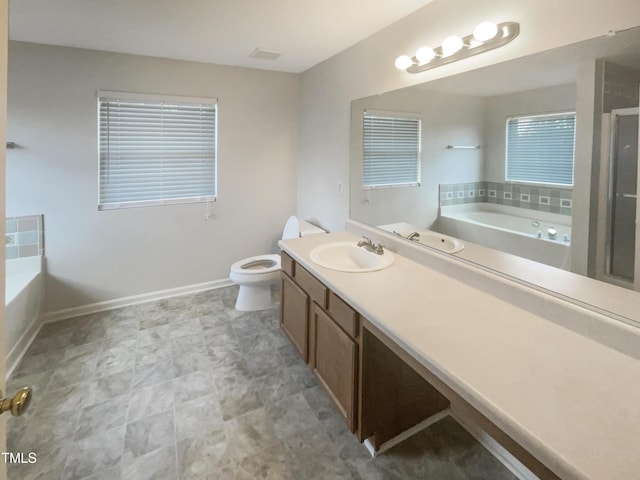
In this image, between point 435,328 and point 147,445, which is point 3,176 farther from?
point 147,445

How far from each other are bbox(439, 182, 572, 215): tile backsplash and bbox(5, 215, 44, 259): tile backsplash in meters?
3.16

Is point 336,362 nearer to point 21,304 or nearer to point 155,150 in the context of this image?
point 21,304

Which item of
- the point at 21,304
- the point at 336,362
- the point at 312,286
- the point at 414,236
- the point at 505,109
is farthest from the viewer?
the point at 21,304

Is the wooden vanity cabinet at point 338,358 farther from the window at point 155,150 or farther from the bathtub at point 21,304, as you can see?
the window at point 155,150

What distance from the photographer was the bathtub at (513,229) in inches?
57.7

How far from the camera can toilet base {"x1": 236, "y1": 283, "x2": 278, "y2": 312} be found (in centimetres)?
324

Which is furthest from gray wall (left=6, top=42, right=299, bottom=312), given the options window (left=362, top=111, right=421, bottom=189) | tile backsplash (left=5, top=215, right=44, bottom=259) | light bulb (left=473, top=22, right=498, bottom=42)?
light bulb (left=473, top=22, right=498, bottom=42)

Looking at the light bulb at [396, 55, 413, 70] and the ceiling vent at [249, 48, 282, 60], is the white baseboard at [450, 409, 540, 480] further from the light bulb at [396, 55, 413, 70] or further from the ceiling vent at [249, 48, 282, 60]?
the ceiling vent at [249, 48, 282, 60]

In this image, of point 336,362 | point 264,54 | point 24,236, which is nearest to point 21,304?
point 24,236

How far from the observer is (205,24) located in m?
2.35

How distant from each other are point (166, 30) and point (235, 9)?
69 centimetres

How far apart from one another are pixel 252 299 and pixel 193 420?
1.41 m

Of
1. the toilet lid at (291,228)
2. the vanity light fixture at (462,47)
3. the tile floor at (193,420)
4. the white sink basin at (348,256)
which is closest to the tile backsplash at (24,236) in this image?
the tile floor at (193,420)

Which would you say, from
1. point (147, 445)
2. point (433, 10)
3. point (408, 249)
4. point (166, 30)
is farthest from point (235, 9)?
point (147, 445)
